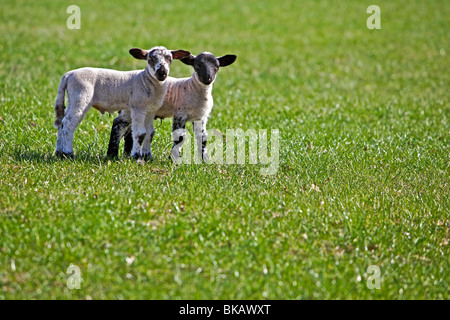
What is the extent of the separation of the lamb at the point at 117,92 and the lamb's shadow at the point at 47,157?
0.69 ft

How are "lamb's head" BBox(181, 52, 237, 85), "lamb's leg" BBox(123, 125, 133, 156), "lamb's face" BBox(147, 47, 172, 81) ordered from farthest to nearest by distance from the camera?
"lamb's leg" BBox(123, 125, 133, 156) → "lamb's head" BBox(181, 52, 237, 85) → "lamb's face" BBox(147, 47, 172, 81)

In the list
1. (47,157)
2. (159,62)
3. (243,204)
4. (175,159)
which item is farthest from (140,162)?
(243,204)

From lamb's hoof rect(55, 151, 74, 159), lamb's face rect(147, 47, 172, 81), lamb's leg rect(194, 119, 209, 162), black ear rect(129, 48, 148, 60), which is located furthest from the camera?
lamb's leg rect(194, 119, 209, 162)

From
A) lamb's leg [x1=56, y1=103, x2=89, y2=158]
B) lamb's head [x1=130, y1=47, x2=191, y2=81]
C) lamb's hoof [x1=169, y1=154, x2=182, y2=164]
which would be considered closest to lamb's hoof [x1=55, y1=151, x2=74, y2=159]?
lamb's leg [x1=56, y1=103, x2=89, y2=158]

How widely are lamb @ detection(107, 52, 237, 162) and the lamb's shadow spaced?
189 millimetres

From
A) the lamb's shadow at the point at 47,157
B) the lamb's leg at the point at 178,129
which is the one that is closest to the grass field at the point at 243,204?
the lamb's shadow at the point at 47,157

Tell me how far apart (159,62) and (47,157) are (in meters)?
2.14

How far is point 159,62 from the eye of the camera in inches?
308

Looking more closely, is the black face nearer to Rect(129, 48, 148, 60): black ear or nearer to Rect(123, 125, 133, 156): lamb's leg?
Rect(129, 48, 148, 60): black ear

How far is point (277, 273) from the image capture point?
6.09 m

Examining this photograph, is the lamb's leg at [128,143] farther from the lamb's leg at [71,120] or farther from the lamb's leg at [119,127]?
the lamb's leg at [71,120]

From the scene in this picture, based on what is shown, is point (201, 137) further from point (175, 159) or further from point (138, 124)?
point (138, 124)

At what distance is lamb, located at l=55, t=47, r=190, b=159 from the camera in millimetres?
7965
